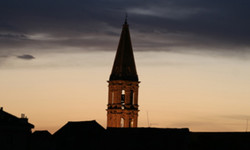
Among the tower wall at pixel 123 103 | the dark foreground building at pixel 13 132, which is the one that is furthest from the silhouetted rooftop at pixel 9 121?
the tower wall at pixel 123 103

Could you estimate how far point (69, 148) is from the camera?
148500 mm

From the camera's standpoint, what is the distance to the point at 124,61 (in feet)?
595

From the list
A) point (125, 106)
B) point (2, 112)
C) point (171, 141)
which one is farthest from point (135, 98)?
point (2, 112)

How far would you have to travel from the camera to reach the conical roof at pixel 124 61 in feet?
591

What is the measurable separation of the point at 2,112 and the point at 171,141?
20665 mm

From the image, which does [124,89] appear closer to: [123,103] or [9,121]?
[123,103]

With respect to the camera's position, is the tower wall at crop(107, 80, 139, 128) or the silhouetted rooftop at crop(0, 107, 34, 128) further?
the tower wall at crop(107, 80, 139, 128)

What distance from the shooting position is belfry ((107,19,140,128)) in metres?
180

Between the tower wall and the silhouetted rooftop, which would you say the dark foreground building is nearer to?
the silhouetted rooftop

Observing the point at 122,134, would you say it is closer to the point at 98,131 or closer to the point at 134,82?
the point at 98,131

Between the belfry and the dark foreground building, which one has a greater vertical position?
the belfry

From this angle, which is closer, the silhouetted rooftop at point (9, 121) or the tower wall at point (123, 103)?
the silhouetted rooftop at point (9, 121)

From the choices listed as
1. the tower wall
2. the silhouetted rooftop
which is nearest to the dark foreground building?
the silhouetted rooftop

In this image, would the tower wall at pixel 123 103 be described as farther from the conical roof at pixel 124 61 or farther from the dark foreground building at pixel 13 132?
the dark foreground building at pixel 13 132
